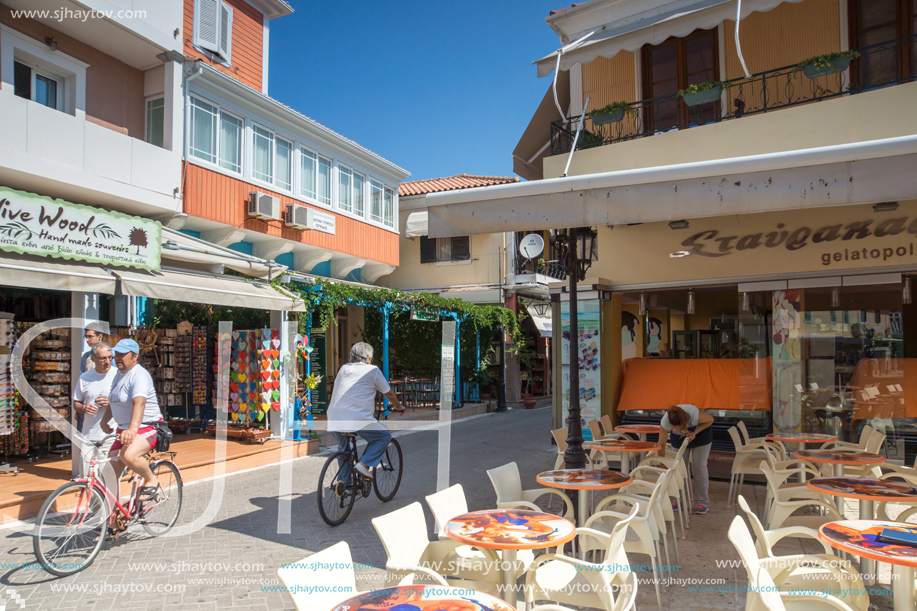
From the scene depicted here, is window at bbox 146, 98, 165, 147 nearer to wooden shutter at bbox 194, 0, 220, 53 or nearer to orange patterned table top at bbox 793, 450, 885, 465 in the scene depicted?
wooden shutter at bbox 194, 0, 220, 53

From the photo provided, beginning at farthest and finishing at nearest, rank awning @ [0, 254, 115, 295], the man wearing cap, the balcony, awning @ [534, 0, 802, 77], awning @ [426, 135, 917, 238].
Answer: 1. the balcony
2. awning @ [534, 0, 802, 77]
3. awning @ [0, 254, 115, 295]
4. the man wearing cap
5. awning @ [426, 135, 917, 238]

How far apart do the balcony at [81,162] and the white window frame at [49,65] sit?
320 millimetres

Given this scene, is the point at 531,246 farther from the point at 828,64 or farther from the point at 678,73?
the point at 828,64

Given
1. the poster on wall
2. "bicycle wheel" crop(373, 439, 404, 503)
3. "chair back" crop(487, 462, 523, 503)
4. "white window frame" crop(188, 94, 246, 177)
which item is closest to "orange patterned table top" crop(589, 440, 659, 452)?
"chair back" crop(487, 462, 523, 503)

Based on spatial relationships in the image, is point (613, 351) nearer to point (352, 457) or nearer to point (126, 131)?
point (352, 457)

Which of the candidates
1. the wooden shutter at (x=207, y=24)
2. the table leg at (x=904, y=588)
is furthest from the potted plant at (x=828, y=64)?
the wooden shutter at (x=207, y=24)

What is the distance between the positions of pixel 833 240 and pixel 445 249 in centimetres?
1356

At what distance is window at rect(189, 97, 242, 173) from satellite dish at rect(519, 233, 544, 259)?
636 centimetres

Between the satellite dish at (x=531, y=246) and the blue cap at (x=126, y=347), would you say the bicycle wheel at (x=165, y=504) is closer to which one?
the blue cap at (x=126, y=347)

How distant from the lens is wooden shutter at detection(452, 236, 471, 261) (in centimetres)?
2002

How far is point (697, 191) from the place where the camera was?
4.96 meters

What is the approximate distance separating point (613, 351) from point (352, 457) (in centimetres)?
531

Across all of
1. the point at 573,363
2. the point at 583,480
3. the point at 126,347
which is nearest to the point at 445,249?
the point at 573,363

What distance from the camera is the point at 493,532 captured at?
3.41m
